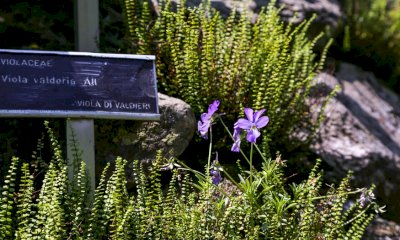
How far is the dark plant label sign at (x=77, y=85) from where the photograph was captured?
3404 mm

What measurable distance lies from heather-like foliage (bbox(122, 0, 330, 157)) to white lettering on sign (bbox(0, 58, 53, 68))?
80cm

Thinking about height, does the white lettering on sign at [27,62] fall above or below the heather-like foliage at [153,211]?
above

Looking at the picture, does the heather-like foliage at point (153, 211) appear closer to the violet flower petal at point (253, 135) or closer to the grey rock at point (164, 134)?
the violet flower petal at point (253, 135)

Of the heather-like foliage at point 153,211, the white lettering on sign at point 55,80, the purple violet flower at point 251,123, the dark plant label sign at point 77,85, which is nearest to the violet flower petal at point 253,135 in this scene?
the purple violet flower at point 251,123

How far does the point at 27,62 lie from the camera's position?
3469mm

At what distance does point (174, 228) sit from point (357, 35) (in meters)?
3.70

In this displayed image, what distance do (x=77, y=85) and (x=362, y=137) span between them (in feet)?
7.99

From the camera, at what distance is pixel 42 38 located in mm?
4742

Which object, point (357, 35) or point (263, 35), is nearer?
point (263, 35)

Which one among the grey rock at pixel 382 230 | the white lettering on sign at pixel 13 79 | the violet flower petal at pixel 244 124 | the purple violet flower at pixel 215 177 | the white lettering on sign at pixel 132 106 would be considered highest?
the white lettering on sign at pixel 13 79

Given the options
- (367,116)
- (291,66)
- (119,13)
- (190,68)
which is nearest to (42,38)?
(119,13)

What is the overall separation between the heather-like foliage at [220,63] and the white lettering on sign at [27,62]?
0.80 metres

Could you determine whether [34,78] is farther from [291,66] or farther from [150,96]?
[291,66]

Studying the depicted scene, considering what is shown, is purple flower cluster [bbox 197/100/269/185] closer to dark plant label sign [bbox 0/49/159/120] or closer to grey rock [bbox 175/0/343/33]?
dark plant label sign [bbox 0/49/159/120]
